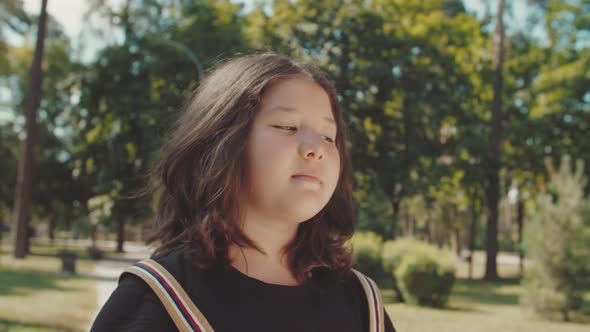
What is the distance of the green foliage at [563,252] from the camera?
11914 millimetres

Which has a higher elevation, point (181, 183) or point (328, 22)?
point (328, 22)

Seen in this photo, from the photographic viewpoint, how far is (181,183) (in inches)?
58.3

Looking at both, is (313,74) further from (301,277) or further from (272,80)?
(301,277)

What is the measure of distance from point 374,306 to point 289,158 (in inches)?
18.2

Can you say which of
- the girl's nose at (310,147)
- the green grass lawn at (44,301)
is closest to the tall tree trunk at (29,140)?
the green grass lawn at (44,301)

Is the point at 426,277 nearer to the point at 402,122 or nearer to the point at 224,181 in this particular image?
the point at 402,122

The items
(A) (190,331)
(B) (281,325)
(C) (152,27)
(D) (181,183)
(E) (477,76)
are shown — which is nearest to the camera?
(A) (190,331)

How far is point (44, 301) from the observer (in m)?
11.0

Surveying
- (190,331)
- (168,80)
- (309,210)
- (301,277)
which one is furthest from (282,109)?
(168,80)

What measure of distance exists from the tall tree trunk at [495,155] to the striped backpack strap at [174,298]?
69.9 ft

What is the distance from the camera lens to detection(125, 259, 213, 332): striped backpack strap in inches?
45.9

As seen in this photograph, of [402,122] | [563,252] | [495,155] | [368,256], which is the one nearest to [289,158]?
[563,252]

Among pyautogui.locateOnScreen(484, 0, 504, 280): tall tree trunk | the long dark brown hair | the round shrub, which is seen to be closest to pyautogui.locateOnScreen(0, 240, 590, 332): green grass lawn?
the round shrub

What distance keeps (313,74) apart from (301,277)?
1.73ft
